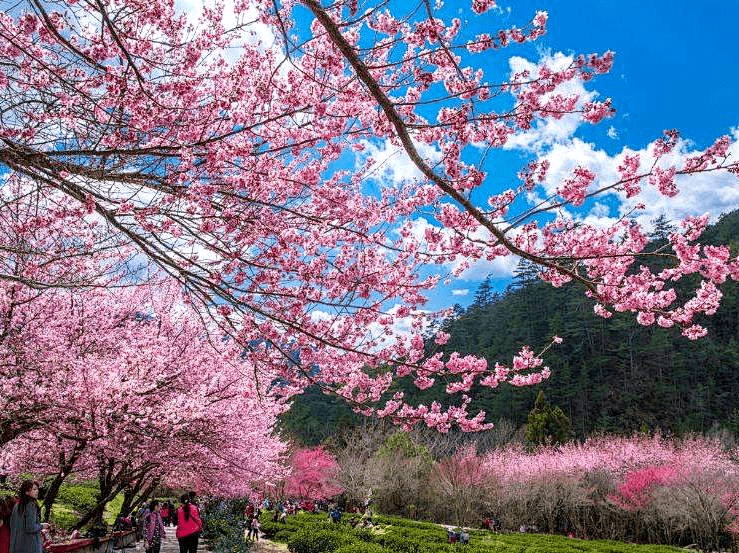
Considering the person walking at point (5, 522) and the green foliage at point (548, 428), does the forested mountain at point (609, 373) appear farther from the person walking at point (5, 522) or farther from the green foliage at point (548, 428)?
the person walking at point (5, 522)

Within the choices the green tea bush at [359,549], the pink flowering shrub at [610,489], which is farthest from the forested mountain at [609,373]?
the green tea bush at [359,549]

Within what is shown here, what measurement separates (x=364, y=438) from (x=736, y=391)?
131ft

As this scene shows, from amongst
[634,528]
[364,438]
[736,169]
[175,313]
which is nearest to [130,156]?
[736,169]

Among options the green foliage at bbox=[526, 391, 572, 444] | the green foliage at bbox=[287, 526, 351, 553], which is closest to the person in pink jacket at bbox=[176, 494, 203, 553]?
the green foliage at bbox=[287, 526, 351, 553]

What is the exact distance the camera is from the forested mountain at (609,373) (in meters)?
→ 52.6

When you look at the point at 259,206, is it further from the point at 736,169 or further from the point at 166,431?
the point at 166,431

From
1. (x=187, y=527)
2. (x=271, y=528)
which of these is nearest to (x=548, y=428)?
(x=271, y=528)

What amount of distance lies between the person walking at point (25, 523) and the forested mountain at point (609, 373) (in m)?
46.8

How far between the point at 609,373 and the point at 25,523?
62.2m

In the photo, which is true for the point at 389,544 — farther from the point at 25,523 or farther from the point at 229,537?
the point at 25,523

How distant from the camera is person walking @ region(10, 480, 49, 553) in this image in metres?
5.50

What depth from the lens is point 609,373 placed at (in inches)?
2344

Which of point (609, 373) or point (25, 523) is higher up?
point (609, 373)

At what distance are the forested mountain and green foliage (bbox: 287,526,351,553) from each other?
35.3 meters
